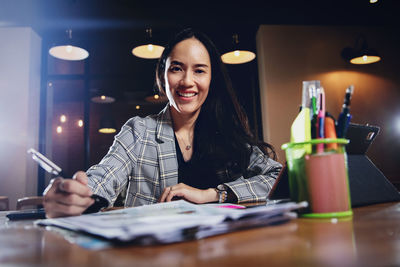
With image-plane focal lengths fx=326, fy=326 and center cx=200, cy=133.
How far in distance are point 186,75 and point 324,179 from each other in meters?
1.13

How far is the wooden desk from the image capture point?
33 centimetres

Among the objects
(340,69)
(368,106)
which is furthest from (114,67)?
(368,106)

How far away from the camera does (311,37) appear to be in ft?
17.1

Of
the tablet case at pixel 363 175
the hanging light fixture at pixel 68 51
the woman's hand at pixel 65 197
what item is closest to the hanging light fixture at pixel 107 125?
the hanging light fixture at pixel 68 51

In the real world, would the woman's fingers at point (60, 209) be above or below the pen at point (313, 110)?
below

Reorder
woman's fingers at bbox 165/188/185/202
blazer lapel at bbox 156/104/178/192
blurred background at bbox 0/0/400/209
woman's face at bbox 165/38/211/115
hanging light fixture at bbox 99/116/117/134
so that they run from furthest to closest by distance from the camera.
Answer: hanging light fixture at bbox 99/116/117/134 < blurred background at bbox 0/0/400/209 < woman's face at bbox 165/38/211/115 < blazer lapel at bbox 156/104/178/192 < woman's fingers at bbox 165/188/185/202

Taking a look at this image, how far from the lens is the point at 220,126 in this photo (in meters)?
1.81

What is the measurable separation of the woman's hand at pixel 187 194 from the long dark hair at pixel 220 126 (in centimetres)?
40

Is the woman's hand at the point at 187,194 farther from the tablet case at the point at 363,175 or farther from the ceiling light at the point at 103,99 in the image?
the ceiling light at the point at 103,99

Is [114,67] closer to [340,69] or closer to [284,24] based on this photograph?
[284,24]

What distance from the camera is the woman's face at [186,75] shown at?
164cm

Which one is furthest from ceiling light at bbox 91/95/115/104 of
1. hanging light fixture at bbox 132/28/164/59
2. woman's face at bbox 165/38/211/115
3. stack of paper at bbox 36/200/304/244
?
stack of paper at bbox 36/200/304/244

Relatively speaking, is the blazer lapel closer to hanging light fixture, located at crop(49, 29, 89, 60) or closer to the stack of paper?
the stack of paper

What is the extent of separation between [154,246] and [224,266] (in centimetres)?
12
